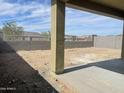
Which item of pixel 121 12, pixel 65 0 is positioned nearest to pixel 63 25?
pixel 65 0

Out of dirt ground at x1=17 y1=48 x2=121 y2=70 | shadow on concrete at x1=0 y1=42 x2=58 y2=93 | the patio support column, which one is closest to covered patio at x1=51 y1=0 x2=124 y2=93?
the patio support column

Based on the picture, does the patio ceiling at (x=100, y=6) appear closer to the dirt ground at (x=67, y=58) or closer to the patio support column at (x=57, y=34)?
the patio support column at (x=57, y=34)

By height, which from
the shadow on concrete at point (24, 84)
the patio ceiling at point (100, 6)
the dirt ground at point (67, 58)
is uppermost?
the patio ceiling at point (100, 6)

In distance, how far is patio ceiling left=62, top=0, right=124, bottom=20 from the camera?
5.43 m

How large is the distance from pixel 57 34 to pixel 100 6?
2.60 meters

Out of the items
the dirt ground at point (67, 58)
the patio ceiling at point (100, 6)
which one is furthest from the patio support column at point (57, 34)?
the dirt ground at point (67, 58)

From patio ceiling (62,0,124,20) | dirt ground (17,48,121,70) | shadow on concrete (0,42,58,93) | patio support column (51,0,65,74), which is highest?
patio ceiling (62,0,124,20)

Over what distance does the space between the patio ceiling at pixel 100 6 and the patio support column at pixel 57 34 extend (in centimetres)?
35

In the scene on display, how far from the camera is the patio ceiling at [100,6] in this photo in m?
5.43

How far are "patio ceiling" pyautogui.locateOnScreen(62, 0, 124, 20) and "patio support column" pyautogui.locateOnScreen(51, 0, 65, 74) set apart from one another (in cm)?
35

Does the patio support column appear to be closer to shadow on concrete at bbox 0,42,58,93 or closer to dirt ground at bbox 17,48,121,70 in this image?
shadow on concrete at bbox 0,42,58,93

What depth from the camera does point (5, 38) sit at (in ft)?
39.7

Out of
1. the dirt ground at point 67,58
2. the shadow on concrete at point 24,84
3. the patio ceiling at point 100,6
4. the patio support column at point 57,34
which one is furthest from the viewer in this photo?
the dirt ground at point 67,58

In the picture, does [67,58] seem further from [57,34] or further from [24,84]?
[24,84]
